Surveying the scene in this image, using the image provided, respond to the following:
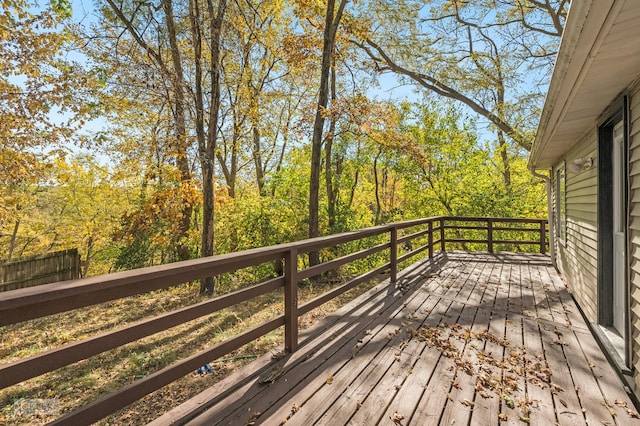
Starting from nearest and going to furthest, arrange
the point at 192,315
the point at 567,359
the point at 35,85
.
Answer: the point at 192,315 → the point at 567,359 → the point at 35,85

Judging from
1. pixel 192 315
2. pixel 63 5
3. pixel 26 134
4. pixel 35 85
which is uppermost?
pixel 63 5

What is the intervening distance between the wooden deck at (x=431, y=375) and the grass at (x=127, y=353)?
0.78 meters

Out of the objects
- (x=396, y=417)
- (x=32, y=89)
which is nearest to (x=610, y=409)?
(x=396, y=417)

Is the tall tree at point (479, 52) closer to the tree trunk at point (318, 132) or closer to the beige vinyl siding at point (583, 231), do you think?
the tree trunk at point (318, 132)

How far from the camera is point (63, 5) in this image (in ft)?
16.0

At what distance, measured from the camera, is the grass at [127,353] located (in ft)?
9.53

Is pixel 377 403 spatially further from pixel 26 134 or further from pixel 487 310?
pixel 26 134

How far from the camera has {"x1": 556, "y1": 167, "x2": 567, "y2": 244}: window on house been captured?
5.23 metres

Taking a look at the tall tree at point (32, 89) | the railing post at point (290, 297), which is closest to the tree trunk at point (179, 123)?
the tall tree at point (32, 89)

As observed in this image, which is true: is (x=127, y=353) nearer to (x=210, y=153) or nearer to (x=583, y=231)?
(x=210, y=153)

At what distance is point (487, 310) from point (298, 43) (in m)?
7.34

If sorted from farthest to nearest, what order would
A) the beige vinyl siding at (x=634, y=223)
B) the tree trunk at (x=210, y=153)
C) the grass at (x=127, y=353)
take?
the tree trunk at (x=210, y=153), the grass at (x=127, y=353), the beige vinyl siding at (x=634, y=223)

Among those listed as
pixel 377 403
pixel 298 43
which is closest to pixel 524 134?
pixel 298 43

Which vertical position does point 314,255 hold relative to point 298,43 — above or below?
below
